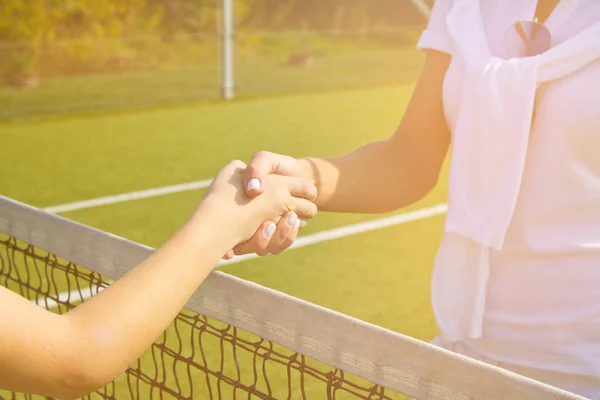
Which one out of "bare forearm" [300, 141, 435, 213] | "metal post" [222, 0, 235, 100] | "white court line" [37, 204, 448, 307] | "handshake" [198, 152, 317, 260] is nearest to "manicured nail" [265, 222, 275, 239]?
"handshake" [198, 152, 317, 260]

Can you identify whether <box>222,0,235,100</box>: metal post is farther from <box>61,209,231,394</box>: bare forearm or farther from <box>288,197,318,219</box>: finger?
<box>61,209,231,394</box>: bare forearm

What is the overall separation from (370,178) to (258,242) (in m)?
0.38

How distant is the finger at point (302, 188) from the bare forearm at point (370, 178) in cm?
6

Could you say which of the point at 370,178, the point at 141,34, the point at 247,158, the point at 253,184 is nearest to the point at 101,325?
the point at 253,184

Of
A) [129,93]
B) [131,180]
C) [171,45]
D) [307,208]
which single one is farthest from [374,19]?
[307,208]

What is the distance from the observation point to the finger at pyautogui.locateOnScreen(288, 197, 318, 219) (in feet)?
5.96

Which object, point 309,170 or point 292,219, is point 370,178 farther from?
point 292,219

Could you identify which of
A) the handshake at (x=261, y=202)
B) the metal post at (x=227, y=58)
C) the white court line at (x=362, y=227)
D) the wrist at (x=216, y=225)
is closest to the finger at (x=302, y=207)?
the handshake at (x=261, y=202)

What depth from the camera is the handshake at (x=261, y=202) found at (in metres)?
1.56

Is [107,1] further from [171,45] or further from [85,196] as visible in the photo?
[85,196]

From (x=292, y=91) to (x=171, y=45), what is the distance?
2335 mm

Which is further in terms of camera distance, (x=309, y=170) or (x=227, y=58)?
(x=227, y=58)

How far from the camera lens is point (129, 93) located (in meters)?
12.5

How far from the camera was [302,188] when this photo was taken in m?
1.85
